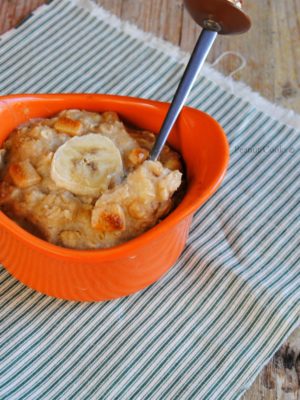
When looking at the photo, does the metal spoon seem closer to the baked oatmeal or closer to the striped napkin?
the baked oatmeal

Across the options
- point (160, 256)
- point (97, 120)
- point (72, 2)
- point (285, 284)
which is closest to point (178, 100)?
point (97, 120)

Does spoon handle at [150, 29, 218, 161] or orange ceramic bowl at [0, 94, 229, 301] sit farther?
spoon handle at [150, 29, 218, 161]

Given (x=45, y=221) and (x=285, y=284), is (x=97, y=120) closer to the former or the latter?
(x=45, y=221)

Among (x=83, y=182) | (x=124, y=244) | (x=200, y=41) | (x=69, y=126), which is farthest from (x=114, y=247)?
(x=200, y=41)

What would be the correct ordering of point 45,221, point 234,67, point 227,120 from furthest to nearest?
1. point 234,67
2. point 227,120
3. point 45,221

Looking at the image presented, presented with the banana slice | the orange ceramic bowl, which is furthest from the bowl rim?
the banana slice

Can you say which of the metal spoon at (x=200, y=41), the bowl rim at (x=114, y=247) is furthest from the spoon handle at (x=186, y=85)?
the bowl rim at (x=114, y=247)

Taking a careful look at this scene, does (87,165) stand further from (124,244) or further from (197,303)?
(197,303)
